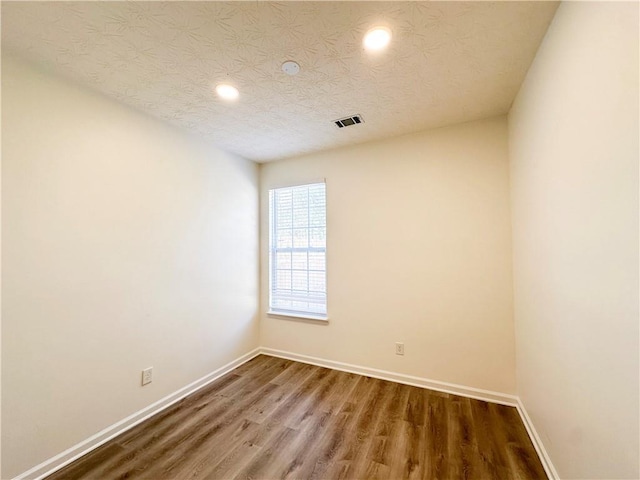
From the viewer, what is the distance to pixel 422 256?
2.55m

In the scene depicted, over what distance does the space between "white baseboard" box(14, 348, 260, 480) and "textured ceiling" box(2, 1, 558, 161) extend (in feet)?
8.07

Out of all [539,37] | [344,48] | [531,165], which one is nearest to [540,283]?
[531,165]

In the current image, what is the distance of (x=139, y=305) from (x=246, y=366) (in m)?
1.47

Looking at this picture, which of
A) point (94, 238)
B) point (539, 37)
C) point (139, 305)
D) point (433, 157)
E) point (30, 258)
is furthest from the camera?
point (433, 157)

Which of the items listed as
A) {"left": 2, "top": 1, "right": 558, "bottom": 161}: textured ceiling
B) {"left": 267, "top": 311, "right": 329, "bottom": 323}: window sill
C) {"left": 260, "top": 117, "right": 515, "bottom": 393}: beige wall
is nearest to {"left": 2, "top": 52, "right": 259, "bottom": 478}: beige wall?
{"left": 2, "top": 1, "right": 558, "bottom": 161}: textured ceiling

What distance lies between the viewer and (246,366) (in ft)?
9.95

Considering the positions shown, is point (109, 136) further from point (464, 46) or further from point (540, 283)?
point (540, 283)

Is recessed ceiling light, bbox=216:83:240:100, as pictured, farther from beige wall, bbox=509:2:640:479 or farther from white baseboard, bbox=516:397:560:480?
white baseboard, bbox=516:397:560:480

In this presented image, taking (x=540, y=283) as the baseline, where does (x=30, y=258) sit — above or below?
above

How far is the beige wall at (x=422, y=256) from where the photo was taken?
229cm

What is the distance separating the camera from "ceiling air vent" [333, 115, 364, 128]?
2301 mm

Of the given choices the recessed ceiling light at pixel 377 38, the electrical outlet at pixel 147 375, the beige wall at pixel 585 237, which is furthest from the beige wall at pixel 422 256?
the electrical outlet at pixel 147 375

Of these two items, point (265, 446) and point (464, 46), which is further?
point (265, 446)

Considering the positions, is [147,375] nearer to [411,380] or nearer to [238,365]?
[238,365]
